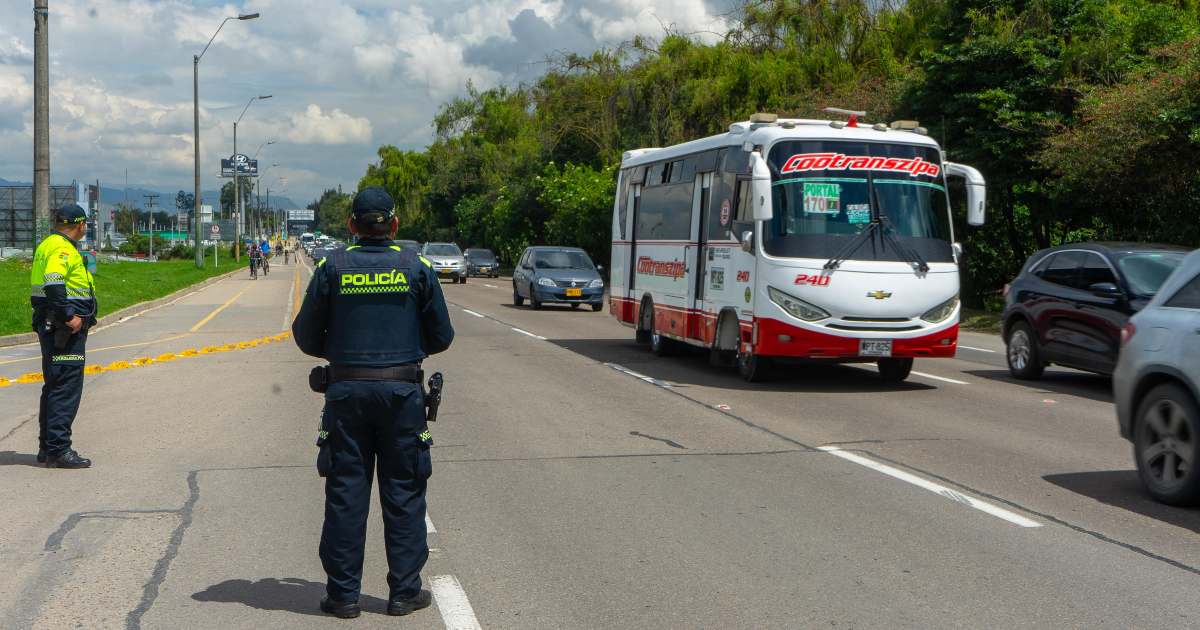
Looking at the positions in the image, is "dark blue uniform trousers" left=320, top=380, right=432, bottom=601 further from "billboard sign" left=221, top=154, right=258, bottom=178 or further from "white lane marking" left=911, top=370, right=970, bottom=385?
"billboard sign" left=221, top=154, right=258, bottom=178

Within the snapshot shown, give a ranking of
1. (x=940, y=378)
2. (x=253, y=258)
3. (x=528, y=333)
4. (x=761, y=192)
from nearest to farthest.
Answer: (x=761, y=192)
(x=940, y=378)
(x=528, y=333)
(x=253, y=258)

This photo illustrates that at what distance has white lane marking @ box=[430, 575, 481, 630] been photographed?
16.9 ft

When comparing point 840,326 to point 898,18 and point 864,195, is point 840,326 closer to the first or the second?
point 864,195

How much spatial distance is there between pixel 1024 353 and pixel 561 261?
733 inches

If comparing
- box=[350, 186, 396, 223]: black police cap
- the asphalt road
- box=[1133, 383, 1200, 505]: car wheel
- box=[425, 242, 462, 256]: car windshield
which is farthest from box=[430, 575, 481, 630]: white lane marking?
box=[425, 242, 462, 256]: car windshield

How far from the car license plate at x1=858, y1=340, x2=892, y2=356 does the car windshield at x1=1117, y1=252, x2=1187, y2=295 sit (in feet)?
8.35

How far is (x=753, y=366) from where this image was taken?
14.2 metres

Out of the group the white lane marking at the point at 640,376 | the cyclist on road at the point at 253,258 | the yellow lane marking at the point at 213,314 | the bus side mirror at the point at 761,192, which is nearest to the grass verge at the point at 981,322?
the white lane marking at the point at 640,376

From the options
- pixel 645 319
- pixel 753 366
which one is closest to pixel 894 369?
pixel 753 366

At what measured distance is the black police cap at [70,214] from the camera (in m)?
8.63

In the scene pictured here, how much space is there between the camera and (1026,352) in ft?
48.0

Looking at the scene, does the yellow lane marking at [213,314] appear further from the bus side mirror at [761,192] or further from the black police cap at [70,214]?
the black police cap at [70,214]

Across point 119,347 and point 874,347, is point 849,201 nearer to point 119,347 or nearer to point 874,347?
point 874,347

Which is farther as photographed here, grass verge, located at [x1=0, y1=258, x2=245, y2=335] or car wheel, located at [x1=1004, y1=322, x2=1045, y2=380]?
grass verge, located at [x1=0, y1=258, x2=245, y2=335]
